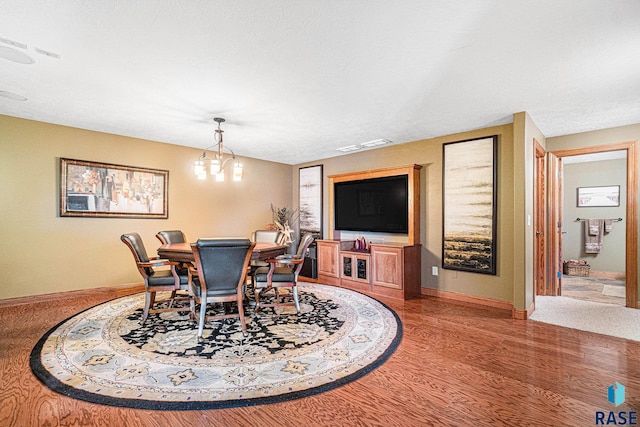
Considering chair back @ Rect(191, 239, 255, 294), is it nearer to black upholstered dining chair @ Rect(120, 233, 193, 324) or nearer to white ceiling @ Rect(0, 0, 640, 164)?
black upholstered dining chair @ Rect(120, 233, 193, 324)

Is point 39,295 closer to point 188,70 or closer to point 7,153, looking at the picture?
point 7,153

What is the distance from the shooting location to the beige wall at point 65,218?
389 cm

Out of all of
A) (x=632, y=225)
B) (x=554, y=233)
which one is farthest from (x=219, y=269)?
(x=632, y=225)

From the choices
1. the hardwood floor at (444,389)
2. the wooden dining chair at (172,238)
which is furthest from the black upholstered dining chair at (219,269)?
the hardwood floor at (444,389)

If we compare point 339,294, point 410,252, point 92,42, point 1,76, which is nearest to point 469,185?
point 410,252

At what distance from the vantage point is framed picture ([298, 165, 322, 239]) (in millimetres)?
6484

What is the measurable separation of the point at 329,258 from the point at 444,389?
358 centimetres

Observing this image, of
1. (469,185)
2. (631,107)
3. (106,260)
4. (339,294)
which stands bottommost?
(339,294)

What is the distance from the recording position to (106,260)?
457 centimetres

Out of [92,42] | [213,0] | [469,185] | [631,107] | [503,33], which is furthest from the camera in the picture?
[469,185]

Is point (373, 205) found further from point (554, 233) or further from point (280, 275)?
point (554, 233)

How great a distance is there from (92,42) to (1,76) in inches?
55.3

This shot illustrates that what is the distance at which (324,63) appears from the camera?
2502 mm

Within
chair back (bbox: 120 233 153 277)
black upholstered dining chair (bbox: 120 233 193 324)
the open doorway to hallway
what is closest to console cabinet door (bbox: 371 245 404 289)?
black upholstered dining chair (bbox: 120 233 193 324)
